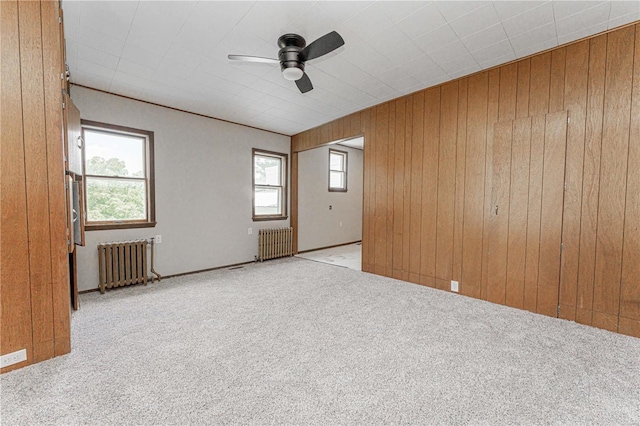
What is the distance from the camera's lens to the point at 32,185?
1.89 meters

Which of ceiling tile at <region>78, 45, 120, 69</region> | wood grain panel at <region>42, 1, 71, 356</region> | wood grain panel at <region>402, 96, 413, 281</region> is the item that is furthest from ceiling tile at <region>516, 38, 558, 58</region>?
ceiling tile at <region>78, 45, 120, 69</region>

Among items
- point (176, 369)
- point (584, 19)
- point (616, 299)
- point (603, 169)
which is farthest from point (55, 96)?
point (616, 299)

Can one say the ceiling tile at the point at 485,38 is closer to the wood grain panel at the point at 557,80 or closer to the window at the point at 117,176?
the wood grain panel at the point at 557,80

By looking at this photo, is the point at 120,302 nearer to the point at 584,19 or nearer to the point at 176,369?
the point at 176,369

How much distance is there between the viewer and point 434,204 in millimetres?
3678

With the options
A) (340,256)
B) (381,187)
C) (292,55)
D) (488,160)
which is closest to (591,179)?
(488,160)

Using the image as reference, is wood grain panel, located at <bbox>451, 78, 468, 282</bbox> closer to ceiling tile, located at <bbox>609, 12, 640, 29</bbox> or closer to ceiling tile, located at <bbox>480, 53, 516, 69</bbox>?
ceiling tile, located at <bbox>480, 53, 516, 69</bbox>

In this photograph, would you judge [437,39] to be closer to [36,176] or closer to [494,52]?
[494,52]

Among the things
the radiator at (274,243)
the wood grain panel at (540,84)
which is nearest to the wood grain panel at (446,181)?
the wood grain panel at (540,84)

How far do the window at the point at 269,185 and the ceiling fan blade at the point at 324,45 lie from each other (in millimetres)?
3240

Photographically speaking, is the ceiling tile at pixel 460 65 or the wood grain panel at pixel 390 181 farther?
the wood grain panel at pixel 390 181

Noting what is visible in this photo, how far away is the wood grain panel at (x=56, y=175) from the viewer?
6.33 feet

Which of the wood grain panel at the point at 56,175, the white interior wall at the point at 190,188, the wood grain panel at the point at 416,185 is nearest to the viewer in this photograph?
the wood grain panel at the point at 56,175

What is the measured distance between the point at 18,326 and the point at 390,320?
293 cm
